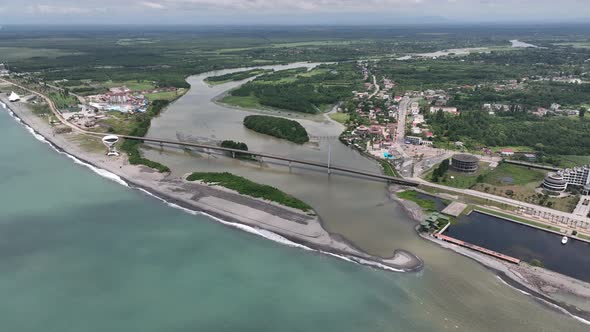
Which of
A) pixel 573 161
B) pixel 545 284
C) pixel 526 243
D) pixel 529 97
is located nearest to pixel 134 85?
pixel 529 97

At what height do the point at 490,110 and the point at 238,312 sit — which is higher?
the point at 490,110

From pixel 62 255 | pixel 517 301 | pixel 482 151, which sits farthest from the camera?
pixel 482 151

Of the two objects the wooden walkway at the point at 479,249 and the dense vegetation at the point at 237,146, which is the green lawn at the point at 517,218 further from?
the dense vegetation at the point at 237,146

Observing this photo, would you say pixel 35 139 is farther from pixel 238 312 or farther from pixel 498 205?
pixel 498 205

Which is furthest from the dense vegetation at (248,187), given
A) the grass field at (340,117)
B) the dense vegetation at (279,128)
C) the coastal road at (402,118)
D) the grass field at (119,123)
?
the grass field at (340,117)

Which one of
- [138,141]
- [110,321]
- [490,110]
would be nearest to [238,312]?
[110,321]

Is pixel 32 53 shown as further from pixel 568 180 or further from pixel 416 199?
pixel 568 180

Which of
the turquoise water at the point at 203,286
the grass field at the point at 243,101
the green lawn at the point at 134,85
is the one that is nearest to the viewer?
the turquoise water at the point at 203,286
